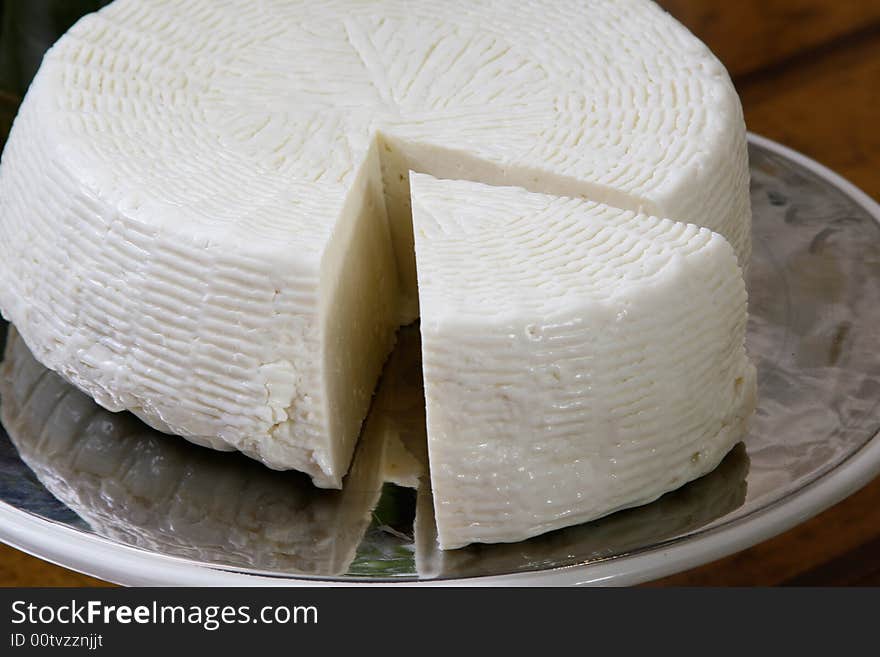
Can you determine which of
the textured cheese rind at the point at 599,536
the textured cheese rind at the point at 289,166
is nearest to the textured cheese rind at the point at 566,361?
the textured cheese rind at the point at 599,536

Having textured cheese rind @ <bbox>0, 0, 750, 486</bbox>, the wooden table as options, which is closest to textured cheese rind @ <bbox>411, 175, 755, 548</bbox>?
textured cheese rind @ <bbox>0, 0, 750, 486</bbox>

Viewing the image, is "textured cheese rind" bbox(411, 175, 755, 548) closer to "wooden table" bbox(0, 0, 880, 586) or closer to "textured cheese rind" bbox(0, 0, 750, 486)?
"textured cheese rind" bbox(0, 0, 750, 486)

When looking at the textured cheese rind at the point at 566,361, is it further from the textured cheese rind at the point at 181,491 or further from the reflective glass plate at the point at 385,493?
the textured cheese rind at the point at 181,491

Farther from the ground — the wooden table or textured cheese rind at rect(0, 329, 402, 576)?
textured cheese rind at rect(0, 329, 402, 576)


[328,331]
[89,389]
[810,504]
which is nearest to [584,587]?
[810,504]

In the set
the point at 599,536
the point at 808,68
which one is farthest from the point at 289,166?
the point at 808,68

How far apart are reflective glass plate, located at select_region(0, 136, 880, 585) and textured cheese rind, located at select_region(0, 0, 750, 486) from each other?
0.16 ft

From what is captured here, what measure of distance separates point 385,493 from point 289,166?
16.7 inches

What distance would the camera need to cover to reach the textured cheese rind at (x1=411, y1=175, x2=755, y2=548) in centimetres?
150

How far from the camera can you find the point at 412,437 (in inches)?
70.0

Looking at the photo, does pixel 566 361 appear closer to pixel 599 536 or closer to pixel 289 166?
pixel 599 536

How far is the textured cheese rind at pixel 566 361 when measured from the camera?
4.92 feet

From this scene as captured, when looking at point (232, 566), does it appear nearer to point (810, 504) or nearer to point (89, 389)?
point (89, 389)

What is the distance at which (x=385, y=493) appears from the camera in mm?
1682
